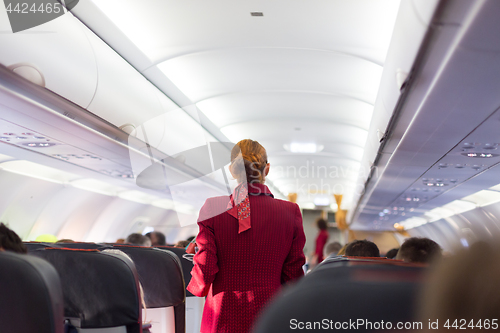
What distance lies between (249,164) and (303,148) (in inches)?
394

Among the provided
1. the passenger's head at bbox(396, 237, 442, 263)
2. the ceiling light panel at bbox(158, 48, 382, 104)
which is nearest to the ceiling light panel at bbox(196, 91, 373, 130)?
the ceiling light panel at bbox(158, 48, 382, 104)

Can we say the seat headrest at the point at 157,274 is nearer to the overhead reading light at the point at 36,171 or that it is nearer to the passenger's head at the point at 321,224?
the passenger's head at the point at 321,224

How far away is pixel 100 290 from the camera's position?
2402mm

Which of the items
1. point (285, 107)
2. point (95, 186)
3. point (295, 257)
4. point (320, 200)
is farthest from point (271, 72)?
point (320, 200)

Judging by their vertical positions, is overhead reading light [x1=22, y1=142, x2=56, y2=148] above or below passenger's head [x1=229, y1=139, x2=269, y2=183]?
above

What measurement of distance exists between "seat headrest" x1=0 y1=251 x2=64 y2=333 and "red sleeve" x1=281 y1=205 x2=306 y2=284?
1.28 m

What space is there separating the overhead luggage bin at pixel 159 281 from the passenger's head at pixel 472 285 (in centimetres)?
306

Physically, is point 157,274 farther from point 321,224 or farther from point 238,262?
point 321,224

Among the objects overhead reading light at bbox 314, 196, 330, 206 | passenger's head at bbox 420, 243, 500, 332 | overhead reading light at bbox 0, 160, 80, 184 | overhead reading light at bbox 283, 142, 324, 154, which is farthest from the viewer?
overhead reading light at bbox 314, 196, 330, 206

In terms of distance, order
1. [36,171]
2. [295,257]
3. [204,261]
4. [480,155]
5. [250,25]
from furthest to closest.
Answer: [36,171] → [480,155] → [250,25] → [295,257] → [204,261]

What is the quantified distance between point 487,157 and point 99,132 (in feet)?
19.4

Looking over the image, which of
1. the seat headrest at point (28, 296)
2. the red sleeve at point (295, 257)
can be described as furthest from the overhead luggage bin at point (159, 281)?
the seat headrest at point (28, 296)

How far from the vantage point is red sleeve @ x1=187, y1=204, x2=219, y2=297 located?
214 centimetres

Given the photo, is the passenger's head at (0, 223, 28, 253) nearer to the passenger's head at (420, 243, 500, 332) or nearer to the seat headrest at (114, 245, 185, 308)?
the seat headrest at (114, 245, 185, 308)
